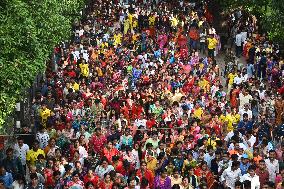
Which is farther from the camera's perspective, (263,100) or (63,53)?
(63,53)

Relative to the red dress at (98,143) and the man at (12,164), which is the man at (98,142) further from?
the man at (12,164)

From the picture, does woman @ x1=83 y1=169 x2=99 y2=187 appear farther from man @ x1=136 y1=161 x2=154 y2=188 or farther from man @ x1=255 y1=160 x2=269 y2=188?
man @ x1=255 y1=160 x2=269 y2=188

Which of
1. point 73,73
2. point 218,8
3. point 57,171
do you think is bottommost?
point 57,171

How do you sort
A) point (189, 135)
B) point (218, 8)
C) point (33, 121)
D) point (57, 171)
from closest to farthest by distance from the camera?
point (57, 171), point (189, 135), point (33, 121), point (218, 8)

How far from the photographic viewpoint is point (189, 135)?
16.4 metres

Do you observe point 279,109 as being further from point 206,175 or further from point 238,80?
point 206,175

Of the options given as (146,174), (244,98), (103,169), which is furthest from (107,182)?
(244,98)

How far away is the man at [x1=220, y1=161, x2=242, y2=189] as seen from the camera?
547 inches

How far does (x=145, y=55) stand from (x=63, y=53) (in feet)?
11.0

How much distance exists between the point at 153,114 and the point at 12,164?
16.3 feet

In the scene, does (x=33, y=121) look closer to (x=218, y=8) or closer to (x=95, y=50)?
(x=95, y=50)

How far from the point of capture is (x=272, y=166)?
47.0ft

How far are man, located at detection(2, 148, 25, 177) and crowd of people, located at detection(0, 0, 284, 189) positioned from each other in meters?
0.03

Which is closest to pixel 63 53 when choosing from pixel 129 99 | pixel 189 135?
pixel 129 99
